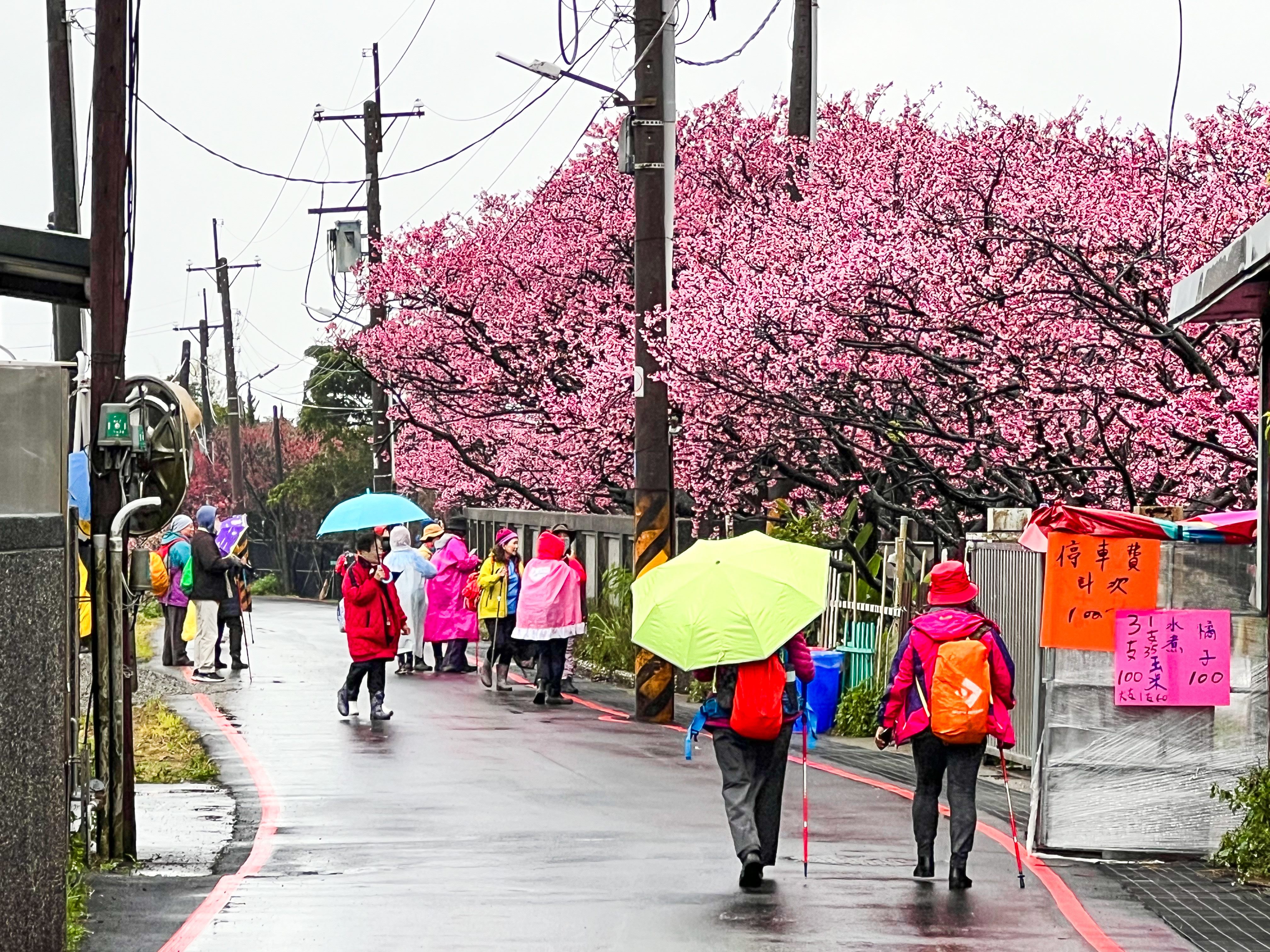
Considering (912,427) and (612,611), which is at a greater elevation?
(912,427)

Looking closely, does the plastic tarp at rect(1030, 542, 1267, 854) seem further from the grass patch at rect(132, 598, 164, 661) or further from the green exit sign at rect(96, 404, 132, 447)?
the grass patch at rect(132, 598, 164, 661)

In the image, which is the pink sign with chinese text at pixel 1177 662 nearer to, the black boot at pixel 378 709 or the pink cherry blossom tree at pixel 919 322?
the pink cherry blossom tree at pixel 919 322

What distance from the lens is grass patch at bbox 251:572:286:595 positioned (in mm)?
56375

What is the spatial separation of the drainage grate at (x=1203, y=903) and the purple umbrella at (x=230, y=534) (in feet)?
49.7

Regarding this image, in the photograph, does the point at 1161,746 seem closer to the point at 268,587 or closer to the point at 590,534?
the point at 590,534

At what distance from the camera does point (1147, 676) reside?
36.5 ft

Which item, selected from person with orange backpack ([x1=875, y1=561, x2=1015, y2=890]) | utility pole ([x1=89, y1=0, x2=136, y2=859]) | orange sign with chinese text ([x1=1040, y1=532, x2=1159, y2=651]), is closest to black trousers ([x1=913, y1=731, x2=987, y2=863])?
person with orange backpack ([x1=875, y1=561, x2=1015, y2=890])

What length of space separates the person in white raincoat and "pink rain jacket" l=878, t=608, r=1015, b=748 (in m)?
13.3

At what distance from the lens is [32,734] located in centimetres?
793

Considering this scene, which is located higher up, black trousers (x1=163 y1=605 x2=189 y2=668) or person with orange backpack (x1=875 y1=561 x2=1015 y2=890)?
person with orange backpack (x1=875 y1=561 x2=1015 y2=890)

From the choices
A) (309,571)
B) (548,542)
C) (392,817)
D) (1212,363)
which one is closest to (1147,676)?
(392,817)

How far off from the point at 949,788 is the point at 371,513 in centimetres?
1337

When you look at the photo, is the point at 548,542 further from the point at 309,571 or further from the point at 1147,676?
the point at 309,571

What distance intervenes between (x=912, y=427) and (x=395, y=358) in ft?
57.6
